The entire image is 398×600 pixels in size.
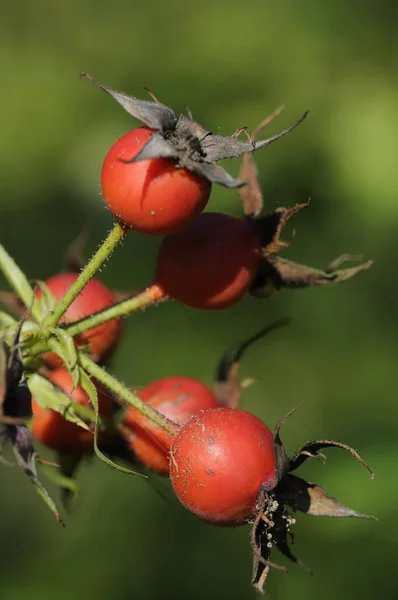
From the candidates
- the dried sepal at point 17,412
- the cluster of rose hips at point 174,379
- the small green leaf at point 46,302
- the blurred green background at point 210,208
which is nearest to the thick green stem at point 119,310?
the cluster of rose hips at point 174,379

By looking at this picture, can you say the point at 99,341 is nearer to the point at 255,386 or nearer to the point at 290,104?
the point at 255,386

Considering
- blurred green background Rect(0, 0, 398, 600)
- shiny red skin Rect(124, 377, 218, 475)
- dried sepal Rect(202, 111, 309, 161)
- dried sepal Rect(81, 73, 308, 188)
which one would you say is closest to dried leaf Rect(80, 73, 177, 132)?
dried sepal Rect(81, 73, 308, 188)

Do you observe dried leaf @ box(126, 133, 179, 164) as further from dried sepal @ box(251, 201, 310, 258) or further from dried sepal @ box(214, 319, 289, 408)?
dried sepal @ box(214, 319, 289, 408)

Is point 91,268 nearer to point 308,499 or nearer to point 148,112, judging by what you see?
point 148,112

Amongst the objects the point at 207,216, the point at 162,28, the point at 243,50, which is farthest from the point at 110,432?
the point at 162,28

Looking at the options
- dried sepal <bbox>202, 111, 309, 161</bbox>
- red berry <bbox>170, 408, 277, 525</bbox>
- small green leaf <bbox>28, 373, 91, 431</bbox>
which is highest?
dried sepal <bbox>202, 111, 309, 161</bbox>

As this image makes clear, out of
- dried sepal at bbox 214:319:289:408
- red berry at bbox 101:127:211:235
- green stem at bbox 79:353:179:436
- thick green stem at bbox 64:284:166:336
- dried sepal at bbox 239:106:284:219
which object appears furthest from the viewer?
dried sepal at bbox 214:319:289:408

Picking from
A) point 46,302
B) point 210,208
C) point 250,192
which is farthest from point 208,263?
point 210,208
